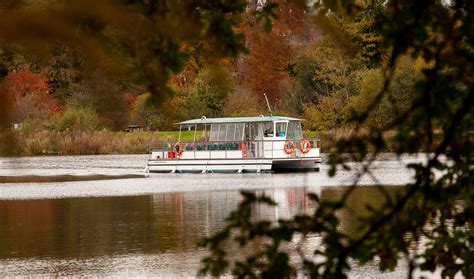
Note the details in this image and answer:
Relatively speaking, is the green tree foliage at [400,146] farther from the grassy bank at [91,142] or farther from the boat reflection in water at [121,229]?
the grassy bank at [91,142]

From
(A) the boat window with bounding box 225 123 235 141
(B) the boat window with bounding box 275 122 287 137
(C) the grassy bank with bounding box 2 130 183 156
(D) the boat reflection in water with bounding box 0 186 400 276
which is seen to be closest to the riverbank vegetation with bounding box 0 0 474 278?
(D) the boat reflection in water with bounding box 0 186 400 276

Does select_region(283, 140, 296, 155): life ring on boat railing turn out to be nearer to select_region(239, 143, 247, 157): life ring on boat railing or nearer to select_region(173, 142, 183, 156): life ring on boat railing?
select_region(239, 143, 247, 157): life ring on boat railing

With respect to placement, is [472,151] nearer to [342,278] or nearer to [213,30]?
[342,278]

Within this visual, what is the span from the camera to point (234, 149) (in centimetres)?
4081

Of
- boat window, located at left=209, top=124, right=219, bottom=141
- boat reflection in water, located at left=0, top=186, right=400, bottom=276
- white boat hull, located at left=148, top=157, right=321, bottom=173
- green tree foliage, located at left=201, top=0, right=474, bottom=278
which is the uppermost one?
boat window, located at left=209, top=124, right=219, bottom=141

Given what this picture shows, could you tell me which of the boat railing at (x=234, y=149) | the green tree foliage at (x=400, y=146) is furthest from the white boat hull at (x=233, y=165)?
the green tree foliage at (x=400, y=146)

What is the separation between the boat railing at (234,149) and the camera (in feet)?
130

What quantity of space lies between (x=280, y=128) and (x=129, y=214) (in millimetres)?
17571

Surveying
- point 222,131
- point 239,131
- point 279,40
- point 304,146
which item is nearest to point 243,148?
point 239,131

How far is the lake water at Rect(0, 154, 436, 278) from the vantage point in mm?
14867

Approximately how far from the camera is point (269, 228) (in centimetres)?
466

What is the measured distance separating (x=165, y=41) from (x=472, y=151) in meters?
2.22

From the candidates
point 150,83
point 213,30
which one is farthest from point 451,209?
point 150,83

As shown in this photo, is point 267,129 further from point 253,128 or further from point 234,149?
point 234,149
